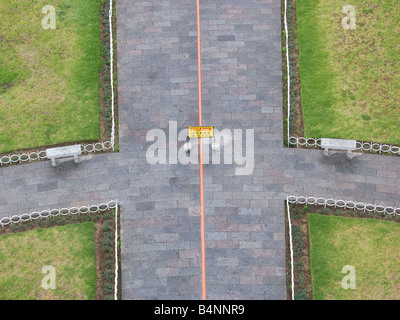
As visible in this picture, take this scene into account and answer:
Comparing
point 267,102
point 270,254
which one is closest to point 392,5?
point 267,102

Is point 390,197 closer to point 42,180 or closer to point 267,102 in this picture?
point 267,102

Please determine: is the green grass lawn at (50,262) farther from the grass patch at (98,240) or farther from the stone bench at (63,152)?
the stone bench at (63,152)

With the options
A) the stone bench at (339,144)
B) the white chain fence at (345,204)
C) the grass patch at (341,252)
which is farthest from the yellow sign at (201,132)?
the stone bench at (339,144)

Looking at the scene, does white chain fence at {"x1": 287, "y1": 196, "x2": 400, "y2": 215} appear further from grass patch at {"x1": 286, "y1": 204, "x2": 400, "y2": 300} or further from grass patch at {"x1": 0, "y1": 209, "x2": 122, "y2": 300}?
grass patch at {"x1": 0, "y1": 209, "x2": 122, "y2": 300}

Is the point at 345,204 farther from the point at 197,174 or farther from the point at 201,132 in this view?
the point at 201,132

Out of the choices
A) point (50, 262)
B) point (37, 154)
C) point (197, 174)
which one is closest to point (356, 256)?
point (197, 174)
